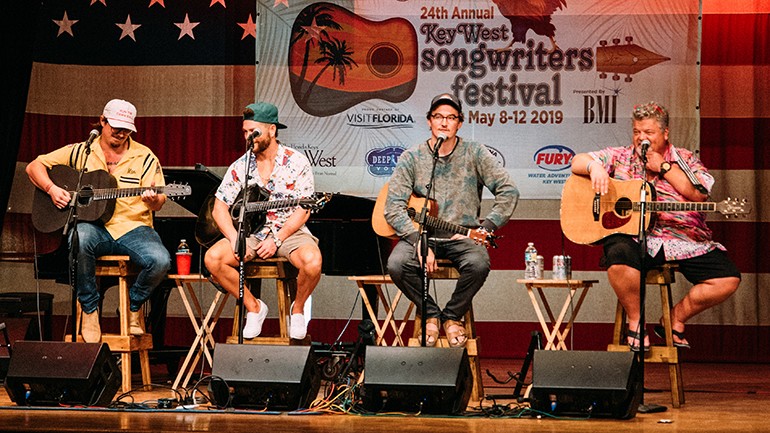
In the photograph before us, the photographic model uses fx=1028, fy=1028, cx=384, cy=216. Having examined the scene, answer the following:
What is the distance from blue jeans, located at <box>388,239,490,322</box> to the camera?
5547 millimetres

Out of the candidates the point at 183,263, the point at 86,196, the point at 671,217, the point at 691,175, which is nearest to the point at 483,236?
the point at 671,217

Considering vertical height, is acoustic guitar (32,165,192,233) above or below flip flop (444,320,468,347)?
above

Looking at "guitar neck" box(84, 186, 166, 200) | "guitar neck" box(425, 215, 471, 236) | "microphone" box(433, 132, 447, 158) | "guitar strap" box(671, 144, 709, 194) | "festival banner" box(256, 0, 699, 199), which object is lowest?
"guitar neck" box(425, 215, 471, 236)

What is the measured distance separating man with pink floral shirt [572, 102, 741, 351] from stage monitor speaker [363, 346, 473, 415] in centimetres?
114

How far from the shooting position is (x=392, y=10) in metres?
8.05

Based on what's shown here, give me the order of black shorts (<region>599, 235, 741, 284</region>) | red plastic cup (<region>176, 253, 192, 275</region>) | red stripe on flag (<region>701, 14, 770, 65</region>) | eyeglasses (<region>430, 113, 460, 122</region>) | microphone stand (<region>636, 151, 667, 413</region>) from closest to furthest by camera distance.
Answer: microphone stand (<region>636, 151, 667, 413</region>) < black shorts (<region>599, 235, 741, 284</region>) < eyeglasses (<region>430, 113, 460, 122</region>) < red plastic cup (<region>176, 253, 192, 275</region>) < red stripe on flag (<region>701, 14, 770, 65</region>)

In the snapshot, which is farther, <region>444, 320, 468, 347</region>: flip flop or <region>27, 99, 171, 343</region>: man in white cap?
<region>27, 99, 171, 343</region>: man in white cap

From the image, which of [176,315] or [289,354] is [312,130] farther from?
[289,354]

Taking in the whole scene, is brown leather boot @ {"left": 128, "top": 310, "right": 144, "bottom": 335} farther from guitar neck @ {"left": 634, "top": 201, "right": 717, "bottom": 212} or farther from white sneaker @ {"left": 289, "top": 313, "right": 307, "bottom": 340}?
guitar neck @ {"left": 634, "top": 201, "right": 717, "bottom": 212}

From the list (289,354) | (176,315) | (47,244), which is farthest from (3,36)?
(176,315)

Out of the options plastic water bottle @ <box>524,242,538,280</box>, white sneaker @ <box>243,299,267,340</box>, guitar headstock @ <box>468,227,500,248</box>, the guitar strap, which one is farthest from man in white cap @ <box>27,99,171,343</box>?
the guitar strap

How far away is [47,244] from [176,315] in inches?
98.5

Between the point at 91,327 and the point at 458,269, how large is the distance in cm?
215

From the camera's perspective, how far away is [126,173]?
618 centimetres
